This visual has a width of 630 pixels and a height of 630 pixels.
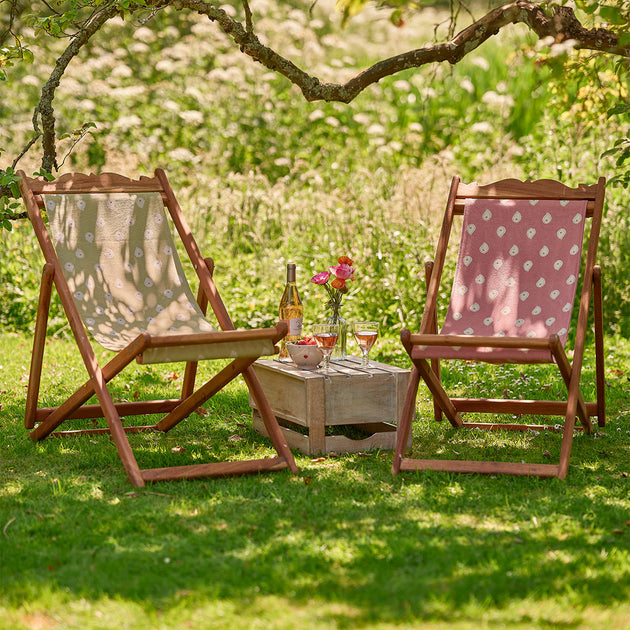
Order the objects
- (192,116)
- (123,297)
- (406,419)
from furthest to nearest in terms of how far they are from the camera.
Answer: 1. (192,116)
2. (123,297)
3. (406,419)

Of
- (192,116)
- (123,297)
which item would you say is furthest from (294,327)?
(192,116)

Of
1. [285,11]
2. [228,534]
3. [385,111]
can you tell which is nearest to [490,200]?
[228,534]

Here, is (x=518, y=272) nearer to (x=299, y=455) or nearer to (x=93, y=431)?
(x=299, y=455)

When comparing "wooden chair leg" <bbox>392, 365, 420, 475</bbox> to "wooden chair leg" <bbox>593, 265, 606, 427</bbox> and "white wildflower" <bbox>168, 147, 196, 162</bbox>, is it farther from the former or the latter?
"white wildflower" <bbox>168, 147, 196, 162</bbox>

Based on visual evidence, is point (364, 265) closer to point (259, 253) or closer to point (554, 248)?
point (259, 253)

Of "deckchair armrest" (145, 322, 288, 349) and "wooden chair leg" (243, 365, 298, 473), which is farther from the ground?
"deckchair armrest" (145, 322, 288, 349)

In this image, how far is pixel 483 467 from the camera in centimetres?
339

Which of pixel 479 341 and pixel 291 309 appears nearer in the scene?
pixel 479 341

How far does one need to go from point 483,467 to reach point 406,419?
336 millimetres

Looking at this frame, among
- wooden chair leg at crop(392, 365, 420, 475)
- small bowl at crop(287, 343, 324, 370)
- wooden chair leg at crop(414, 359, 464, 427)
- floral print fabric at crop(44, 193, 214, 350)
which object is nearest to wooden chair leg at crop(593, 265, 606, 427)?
wooden chair leg at crop(414, 359, 464, 427)

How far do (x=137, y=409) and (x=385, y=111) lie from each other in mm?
5625

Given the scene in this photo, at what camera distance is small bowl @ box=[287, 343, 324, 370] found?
3865 mm

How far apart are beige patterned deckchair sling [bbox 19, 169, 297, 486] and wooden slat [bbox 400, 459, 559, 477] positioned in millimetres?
462

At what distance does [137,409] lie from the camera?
4090 mm
